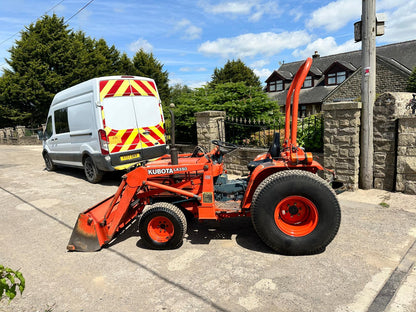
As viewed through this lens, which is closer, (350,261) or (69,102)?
(350,261)

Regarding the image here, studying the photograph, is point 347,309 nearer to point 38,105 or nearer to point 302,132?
point 302,132

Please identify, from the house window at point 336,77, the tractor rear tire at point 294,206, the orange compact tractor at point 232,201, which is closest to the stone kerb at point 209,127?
the orange compact tractor at point 232,201

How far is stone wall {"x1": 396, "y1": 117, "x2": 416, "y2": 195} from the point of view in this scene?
16.8 ft

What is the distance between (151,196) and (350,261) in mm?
2595

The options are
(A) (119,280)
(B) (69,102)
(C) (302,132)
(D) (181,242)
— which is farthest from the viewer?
(B) (69,102)

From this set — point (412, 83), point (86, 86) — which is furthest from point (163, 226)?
point (412, 83)

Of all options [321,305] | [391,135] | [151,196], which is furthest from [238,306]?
[391,135]

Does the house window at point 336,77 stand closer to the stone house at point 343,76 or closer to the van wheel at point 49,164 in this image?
the stone house at point 343,76

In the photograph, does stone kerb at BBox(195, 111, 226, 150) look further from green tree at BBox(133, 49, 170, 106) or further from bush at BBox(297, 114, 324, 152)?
green tree at BBox(133, 49, 170, 106)

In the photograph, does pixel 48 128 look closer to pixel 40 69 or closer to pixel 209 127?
pixel 209 127

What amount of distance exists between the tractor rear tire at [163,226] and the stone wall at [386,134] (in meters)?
4.10

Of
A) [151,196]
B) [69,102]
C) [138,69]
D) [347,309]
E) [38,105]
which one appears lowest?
[347,309]

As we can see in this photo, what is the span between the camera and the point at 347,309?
2.50 meters

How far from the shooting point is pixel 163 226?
150 inches
